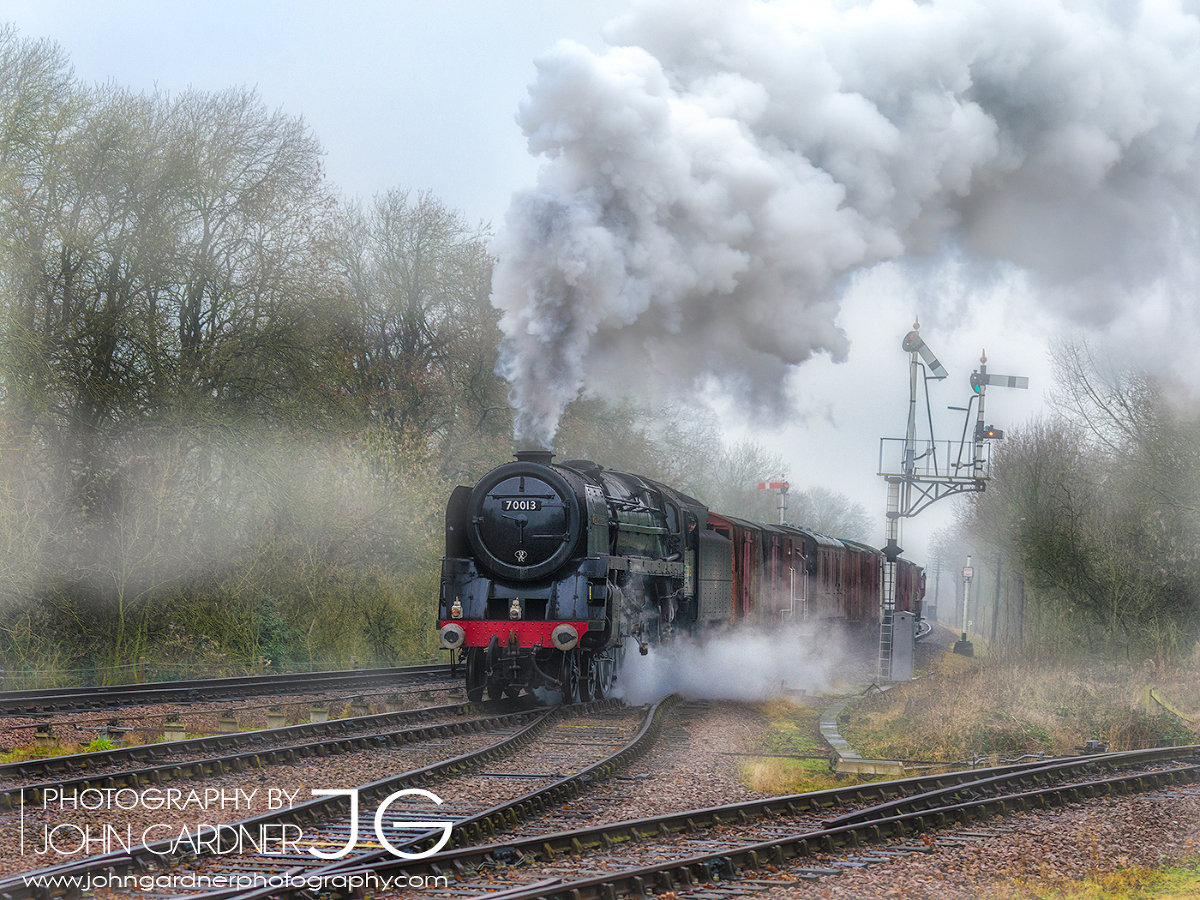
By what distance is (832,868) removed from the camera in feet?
24.2

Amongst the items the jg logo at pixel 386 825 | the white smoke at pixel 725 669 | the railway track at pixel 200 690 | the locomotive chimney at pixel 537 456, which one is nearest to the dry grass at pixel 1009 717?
the white smoke at pixel 725 669

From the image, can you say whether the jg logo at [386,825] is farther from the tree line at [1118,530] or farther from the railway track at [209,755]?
the tree line at [1118,530]

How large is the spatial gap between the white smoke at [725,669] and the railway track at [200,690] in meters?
4.15

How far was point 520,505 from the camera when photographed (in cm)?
1521

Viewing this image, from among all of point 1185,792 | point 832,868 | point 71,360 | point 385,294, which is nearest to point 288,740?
point 832,868

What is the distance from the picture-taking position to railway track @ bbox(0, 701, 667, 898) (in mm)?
6512

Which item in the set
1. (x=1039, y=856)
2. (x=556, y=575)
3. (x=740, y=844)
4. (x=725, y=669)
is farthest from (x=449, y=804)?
(x=725, y=669)

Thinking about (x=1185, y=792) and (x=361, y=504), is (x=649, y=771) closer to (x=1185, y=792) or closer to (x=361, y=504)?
(x=1185, y=792)

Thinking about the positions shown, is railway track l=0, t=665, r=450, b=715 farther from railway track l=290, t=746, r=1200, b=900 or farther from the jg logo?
railway track l=290, t=746, r=1200, b=900

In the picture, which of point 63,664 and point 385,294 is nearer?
point 63,664

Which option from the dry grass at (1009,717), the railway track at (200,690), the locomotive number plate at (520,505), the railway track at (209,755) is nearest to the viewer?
the railway track at (209,755)

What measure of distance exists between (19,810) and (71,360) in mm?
13831

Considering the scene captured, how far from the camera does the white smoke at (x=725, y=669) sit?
59.0 feet

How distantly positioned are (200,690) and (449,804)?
31.5 ft
